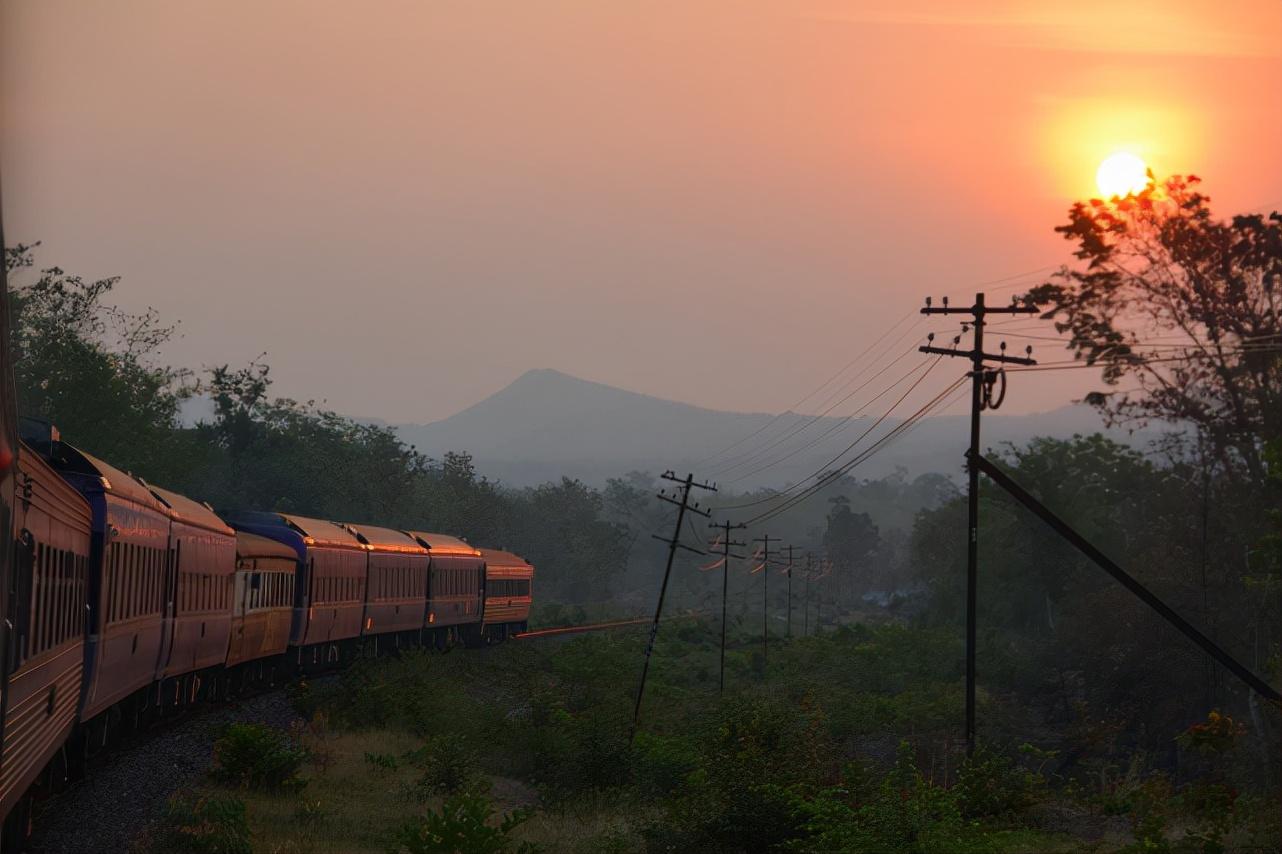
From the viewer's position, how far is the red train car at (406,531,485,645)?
183 feet

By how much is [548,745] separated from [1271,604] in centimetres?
2690

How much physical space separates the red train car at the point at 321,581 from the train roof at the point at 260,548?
2.79 feet

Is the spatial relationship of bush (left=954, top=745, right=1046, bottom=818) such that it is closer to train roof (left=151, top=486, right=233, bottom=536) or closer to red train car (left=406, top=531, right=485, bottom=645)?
train roof (left=151, top=486, right=233, bottom=536)

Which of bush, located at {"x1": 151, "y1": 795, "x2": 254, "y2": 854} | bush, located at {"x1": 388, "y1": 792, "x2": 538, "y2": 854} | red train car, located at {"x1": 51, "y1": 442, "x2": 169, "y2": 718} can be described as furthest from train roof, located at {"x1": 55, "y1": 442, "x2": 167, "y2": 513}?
bush, located at {"x1": 388, "y1": 792, "x2": 538, "y2": 854}

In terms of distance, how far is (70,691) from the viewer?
15.9m

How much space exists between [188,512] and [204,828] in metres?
9.45

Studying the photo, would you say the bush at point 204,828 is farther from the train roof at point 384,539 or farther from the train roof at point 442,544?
the train roof at point 442,544

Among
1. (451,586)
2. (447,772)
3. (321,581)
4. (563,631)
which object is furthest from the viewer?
(563,631)

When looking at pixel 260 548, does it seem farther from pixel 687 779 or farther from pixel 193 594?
pixel 687 779

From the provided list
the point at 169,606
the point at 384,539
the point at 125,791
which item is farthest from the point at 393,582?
the point at 125,791

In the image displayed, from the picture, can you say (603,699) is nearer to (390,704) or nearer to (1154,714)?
(390,704)

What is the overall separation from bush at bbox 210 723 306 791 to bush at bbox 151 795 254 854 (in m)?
4.32

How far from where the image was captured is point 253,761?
2284 centimetres

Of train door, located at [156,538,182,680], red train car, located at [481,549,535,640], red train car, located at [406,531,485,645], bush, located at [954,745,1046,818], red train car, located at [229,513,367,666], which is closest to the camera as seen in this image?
train door, located at [156,538,182,680]
